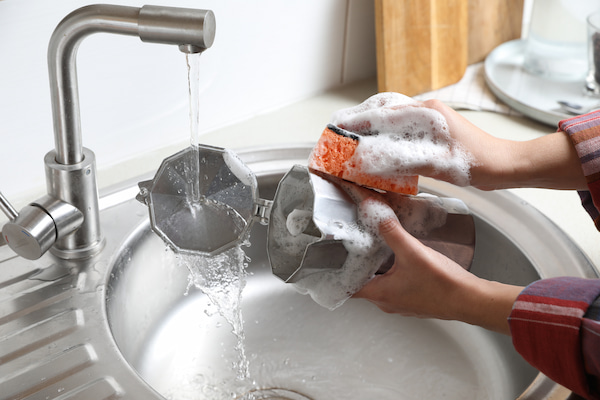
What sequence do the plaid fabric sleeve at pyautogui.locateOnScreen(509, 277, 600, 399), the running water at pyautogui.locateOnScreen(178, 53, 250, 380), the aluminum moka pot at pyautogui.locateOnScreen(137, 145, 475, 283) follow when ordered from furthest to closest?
the running water at pyautogui.locateOnScreen(178, 53, 250, 380), the aluminum moka pot at pyautogui.locateOnScreen(137, 145, 475, 283), the plaid fabric sleeve at pyautogui.locateOnScreen(509, 277, 600, 399)

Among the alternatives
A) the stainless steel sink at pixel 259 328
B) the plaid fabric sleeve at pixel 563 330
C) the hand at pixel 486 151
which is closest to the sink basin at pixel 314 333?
the stainless steel sink at pixel 259 328

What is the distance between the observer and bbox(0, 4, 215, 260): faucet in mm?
539

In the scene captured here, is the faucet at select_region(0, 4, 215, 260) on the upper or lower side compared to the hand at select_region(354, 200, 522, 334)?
upper

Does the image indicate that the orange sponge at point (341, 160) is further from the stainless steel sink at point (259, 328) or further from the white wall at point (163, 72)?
the white wall at point (163, 72)

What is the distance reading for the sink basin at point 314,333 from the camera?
0.76 meters

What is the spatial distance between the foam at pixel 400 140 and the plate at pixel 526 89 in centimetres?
46

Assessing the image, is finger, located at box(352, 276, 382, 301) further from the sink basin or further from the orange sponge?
the sink basin

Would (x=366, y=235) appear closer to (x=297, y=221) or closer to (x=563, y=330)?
(x=297, y=221)

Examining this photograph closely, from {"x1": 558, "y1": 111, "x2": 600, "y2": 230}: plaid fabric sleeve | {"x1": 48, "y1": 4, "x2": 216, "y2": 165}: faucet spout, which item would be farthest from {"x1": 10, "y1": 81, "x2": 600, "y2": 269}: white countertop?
{"x1": 48, "y1": 4, "x2": 216, "y2": 165}: faucet spout

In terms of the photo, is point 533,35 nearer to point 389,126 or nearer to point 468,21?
point 468,21

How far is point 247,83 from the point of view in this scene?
102 centimetres

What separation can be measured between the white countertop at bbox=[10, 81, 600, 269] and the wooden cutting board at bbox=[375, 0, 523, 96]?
85 mm

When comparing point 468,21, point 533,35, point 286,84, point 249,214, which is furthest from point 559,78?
point 249,214

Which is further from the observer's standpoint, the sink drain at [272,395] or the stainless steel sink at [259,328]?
the sink drain at [272,395]
